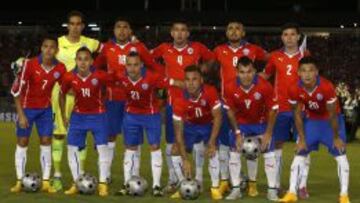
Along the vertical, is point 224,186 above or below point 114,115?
below

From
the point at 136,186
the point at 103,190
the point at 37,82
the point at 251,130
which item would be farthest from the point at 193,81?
the point at 37,82

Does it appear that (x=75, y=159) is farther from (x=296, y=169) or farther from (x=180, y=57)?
(x=296, y=169)

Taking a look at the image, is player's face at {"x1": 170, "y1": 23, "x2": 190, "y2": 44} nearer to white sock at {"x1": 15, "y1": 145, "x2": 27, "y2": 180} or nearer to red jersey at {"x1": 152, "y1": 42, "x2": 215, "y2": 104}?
red jersey at {"x1": 152, "y1": 42, "x2": 215, "y2": 104}

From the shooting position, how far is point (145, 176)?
11141 millimetres

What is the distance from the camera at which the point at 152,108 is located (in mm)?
9148

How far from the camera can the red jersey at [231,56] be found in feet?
31.5

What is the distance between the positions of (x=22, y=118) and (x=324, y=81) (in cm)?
366

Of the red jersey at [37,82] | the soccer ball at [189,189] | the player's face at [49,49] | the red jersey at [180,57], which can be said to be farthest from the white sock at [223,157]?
the player's face at [49,49]

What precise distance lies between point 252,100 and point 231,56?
40.4 inches

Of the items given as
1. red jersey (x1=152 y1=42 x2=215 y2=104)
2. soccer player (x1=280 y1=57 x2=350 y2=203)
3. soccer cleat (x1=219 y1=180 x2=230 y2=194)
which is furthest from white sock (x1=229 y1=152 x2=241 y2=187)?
red jersey (x1=152 y1=42 x2=215 y2=104)

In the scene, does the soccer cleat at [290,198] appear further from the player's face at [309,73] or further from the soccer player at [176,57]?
the soccer player at [176,57]

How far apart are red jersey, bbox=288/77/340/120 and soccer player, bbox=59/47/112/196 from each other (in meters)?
2.32

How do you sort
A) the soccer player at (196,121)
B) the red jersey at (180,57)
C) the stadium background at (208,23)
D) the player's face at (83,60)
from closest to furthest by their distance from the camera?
the soccer player at (196,121) → the player's face at (83,60) → the red jersey at (180,57) → the stadium background at (208,23)

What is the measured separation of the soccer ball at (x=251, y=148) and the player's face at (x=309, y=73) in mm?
917
